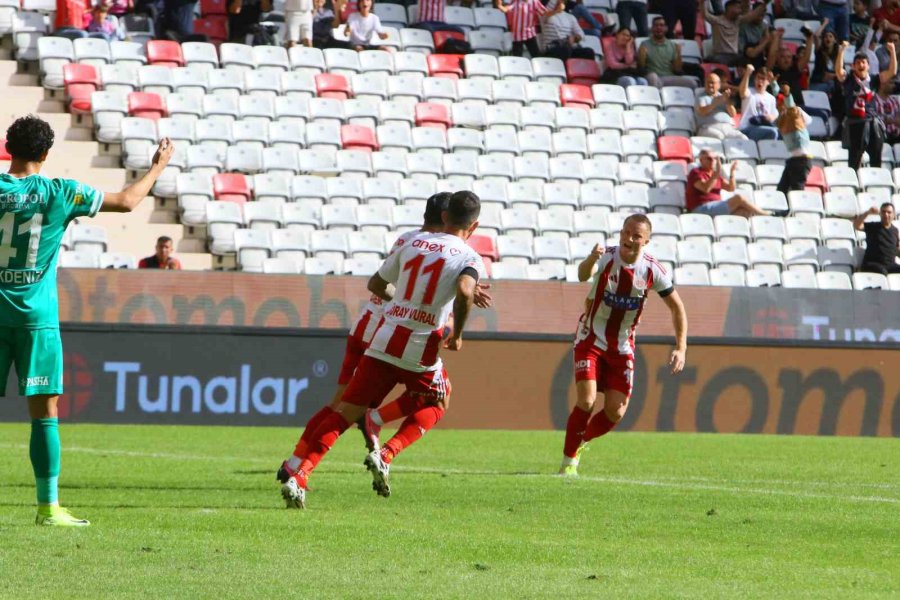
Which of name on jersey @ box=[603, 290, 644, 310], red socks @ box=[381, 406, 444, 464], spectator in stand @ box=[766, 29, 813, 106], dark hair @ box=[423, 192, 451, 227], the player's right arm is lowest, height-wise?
red socks @ box=[381, 406, 444, 464]

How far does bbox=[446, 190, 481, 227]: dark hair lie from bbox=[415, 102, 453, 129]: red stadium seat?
605 inches

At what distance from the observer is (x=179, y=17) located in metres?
24.4

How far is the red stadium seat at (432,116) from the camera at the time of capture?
24.6 m

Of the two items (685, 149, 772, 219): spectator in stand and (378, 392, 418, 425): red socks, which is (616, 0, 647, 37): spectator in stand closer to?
(685, 149, 772, 219): spectator in stand

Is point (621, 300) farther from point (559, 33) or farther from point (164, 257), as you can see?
point (559, 33)

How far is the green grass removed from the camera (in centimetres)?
627

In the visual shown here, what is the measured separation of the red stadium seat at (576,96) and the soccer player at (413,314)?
16.7 meters

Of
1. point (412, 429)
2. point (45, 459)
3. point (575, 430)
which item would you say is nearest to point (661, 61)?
point (575, 430)

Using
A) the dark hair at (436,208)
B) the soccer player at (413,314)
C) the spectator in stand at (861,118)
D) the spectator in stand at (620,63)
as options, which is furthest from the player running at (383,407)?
the spectator in stand at (861,118)

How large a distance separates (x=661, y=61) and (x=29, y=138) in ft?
65.7

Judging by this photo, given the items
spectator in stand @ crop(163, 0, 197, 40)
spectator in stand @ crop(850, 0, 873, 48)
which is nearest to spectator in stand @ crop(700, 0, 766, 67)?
spectator in stand @ crop(850, 0, 873, 48)

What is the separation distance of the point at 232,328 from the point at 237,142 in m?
5.27

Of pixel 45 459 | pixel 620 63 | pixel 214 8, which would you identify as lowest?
pixel 45 459

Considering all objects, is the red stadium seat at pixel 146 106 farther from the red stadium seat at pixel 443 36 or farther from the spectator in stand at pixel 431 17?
the red stadium seat at pixel 443 36
